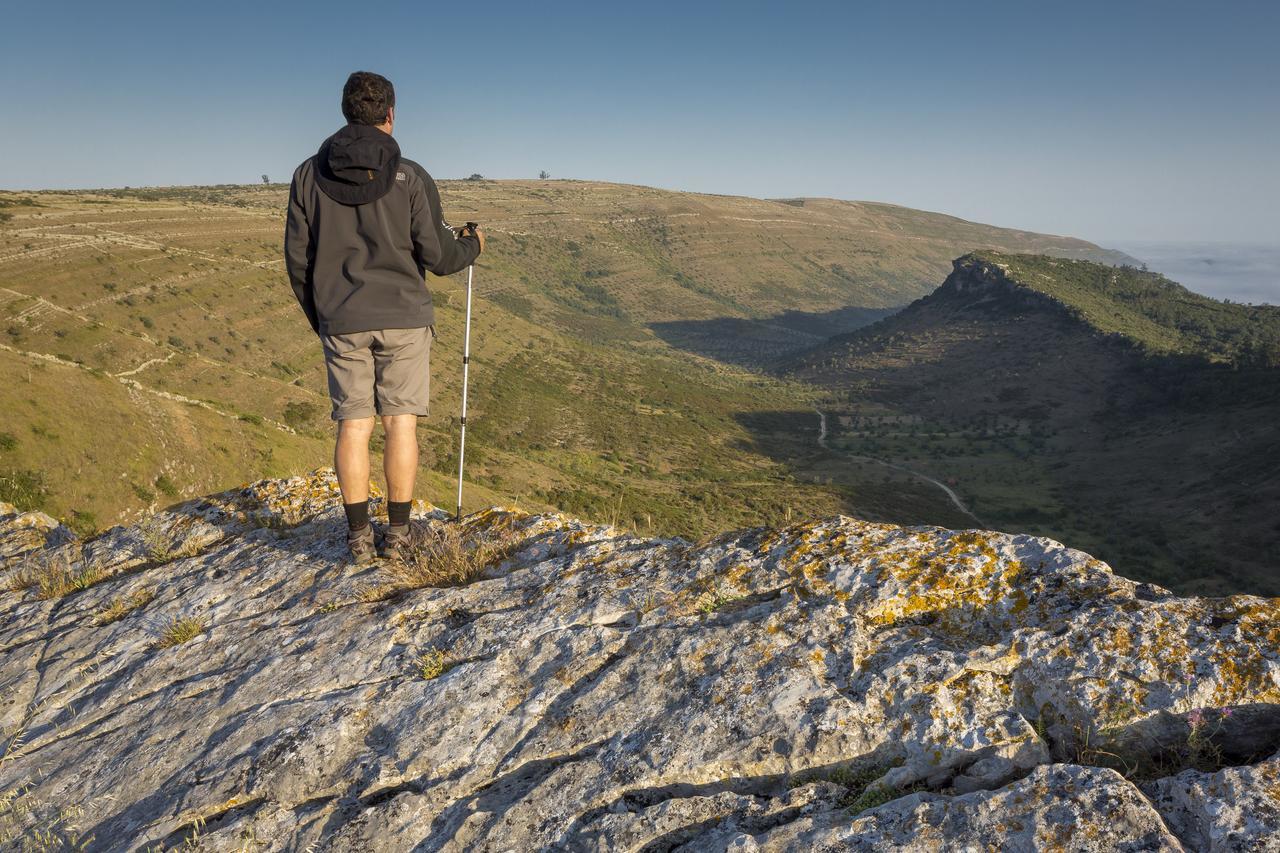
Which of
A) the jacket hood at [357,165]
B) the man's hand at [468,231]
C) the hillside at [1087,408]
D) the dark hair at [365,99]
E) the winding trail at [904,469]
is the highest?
the dark hair at [365,99]

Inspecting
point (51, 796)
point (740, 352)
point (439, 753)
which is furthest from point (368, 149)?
point (740, 352)

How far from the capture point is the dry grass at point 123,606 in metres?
5.44

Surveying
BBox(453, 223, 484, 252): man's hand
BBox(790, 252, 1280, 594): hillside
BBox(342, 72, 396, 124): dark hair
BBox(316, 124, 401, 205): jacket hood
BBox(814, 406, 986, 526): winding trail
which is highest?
BBox(342, 72, 396, 124): dark hair

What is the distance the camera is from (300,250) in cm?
489

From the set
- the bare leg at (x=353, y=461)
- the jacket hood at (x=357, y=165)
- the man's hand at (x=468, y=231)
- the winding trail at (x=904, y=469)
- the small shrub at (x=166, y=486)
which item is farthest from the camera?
the winding trail at (x=904, y=469)

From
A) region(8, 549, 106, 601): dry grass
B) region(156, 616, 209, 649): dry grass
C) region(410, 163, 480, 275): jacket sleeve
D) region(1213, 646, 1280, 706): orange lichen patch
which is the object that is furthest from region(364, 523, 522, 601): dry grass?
region(1213, 646, 1280, 706): orange lichen patch

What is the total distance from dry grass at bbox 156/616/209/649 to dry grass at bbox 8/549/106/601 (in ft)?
6.54

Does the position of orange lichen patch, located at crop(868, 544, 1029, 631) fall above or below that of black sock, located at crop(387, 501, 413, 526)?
above

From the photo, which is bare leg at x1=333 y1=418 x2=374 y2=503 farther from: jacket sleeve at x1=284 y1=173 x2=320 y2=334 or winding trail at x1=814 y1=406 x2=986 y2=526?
winding trail at x1=814 y1=406 x2=986 y2=526

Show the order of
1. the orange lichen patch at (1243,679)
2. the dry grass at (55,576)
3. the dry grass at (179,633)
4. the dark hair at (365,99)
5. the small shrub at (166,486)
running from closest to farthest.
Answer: the orange lichen patch at (1243,679), the dark hair at (365,99), the dry grass at (179,633), the dry grass at (55,576), the small shrub at (166,486)

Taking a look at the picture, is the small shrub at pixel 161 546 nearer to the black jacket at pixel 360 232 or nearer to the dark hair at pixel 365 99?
the black jacket at pixel 360 232

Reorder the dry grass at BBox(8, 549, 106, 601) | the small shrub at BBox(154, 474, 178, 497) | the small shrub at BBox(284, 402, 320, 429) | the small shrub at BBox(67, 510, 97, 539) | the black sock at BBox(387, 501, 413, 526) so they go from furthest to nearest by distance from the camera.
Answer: the small shrub at BBox(284, 402, 320, 429) → the small shrub at BBox(154, 474, 178, 497) → the small shrub at BBox(67, 510, 97, 539) → the dry grass at BBox(8, 549, 106, 601) → the black sock at BBox(387, 501, 413, 526)

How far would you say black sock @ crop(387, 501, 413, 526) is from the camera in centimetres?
555

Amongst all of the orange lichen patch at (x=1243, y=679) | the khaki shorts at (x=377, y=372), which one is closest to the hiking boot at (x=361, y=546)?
the khaki shorts at (x=377, y=372)
